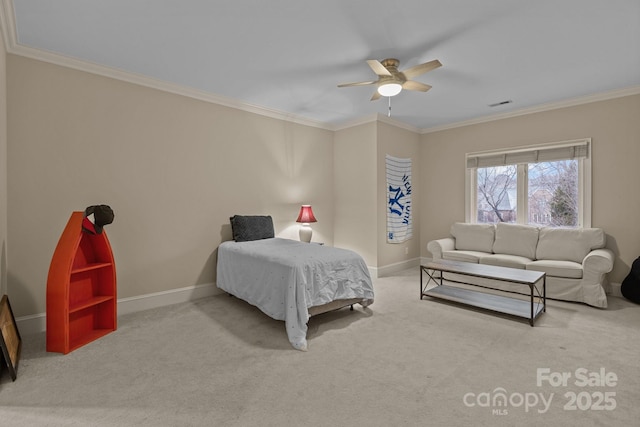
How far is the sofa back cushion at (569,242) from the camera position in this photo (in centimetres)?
400

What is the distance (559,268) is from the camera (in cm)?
378

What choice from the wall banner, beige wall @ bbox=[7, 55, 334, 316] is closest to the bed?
beige wall @ bbox=[7, 55, 334, 316]

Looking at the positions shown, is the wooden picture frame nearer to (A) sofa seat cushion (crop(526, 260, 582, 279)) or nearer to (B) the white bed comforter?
(B) the white bed comforter

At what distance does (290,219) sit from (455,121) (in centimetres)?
328

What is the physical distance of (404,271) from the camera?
547cm

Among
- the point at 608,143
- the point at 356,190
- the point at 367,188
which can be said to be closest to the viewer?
the point at 608,143

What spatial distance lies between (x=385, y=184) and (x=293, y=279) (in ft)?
9.72

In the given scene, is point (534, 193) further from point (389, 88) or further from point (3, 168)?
point (3, 168)

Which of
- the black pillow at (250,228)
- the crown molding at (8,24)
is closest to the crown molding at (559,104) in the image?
the black pillow at (250,228)

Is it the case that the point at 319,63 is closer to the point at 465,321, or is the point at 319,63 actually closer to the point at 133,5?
the point at 133,5

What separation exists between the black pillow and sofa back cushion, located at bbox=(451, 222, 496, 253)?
301 centimetres

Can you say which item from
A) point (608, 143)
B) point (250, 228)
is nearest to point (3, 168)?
point (250, 228)

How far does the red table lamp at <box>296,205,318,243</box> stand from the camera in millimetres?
4772

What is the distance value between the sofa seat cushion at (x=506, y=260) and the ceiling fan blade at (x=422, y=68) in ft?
8.97
